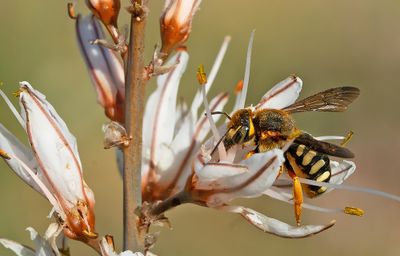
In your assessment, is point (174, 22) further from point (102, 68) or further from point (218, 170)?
point (218, 170)

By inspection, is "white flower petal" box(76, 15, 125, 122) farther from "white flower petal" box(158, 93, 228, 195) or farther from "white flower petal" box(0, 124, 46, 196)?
"white flower petal" box(0, 124, 46, 196)

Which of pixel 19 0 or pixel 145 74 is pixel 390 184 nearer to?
pixel 19 0

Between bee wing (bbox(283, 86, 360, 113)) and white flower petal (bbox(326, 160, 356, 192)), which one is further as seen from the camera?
bee wing (bbox(283, 86, 360, 113))

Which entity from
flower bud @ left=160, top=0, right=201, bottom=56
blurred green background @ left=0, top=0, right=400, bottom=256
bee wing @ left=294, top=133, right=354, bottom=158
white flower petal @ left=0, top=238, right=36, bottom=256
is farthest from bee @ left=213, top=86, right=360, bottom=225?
blurred green background @ left=0, top=0, right=400, bottom=256

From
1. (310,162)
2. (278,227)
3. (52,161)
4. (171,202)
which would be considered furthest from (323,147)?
(52,161)

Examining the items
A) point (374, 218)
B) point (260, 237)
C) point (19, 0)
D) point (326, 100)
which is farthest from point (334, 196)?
point (326, 100)

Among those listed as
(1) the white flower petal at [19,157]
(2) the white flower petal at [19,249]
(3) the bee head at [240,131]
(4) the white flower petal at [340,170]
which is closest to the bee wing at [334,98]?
(4) the white flower petal at [340,170]

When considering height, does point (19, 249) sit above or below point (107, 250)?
below
